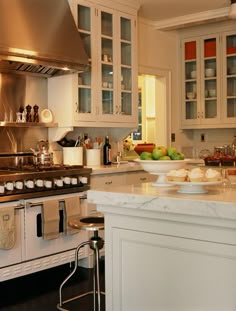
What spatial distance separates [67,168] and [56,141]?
0.64m

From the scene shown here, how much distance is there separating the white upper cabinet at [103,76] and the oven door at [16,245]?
1079 mm

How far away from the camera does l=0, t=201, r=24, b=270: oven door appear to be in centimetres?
344

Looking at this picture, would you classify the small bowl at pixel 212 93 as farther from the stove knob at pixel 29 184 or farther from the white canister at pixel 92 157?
the stove knob at pixel 29 184

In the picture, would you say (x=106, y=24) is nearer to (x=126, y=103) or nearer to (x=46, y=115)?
(x=126, y=103)

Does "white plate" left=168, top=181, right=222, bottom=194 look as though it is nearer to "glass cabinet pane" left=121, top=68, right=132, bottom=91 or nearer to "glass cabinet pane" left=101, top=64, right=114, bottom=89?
"glass cabinet pane" left=101, top=64, right=114, bottom=89

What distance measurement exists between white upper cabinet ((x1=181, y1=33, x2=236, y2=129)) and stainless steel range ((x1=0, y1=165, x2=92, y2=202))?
7.63ft

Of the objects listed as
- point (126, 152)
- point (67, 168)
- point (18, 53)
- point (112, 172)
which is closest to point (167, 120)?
point (126, 152)

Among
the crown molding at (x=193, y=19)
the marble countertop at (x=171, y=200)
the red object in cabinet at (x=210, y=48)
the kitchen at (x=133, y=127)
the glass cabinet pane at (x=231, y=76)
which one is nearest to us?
the marble countertop at (x=171, y=200)

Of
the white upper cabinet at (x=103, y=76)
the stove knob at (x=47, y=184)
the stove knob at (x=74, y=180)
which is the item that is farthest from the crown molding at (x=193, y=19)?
the stove knob at (x=47, y=184)

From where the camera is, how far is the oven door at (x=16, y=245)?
11.3 ft

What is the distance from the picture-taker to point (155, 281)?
2.12 meters

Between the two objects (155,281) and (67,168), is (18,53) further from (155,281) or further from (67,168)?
(155,281)

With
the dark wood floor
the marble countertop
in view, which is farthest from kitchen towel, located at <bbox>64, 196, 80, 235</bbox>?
the marble countertop

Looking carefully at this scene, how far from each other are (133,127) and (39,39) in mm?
1555
